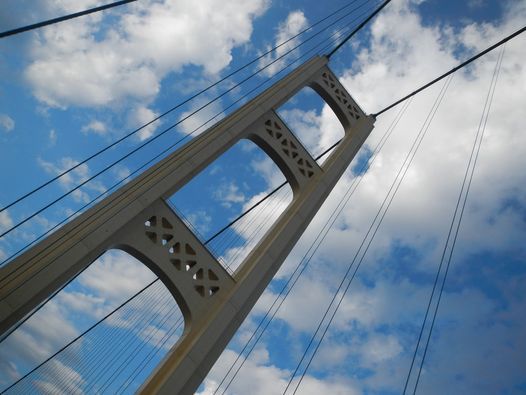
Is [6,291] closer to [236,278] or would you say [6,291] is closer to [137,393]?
[137,393]

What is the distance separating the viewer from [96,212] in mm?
6738

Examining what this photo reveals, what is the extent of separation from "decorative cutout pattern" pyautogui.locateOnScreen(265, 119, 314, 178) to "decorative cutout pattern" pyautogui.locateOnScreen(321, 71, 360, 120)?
2879mm

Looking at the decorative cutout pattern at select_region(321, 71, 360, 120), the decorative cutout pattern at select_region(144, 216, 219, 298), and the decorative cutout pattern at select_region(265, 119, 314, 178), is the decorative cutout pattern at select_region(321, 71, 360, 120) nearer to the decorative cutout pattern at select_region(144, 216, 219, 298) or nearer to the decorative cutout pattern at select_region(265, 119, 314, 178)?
the decorative cutout pattern at select_region(265, 119, 314, 178)

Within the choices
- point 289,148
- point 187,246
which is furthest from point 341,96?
point 187,246

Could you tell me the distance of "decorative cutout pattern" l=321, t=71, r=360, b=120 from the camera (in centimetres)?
1227

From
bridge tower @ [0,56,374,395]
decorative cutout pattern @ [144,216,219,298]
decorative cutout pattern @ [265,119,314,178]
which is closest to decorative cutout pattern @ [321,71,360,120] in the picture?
bridge tower @ [0,56,374,395]

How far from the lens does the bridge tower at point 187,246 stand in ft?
19.3

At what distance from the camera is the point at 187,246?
25.5ft

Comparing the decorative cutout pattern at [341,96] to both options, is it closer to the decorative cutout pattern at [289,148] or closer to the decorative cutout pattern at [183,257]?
the decorative cutout pattern at [289,148]

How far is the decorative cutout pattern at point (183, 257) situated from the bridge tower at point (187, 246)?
0.06 ft

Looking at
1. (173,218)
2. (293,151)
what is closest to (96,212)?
(173,218)

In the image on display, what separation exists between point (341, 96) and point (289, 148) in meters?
3.32

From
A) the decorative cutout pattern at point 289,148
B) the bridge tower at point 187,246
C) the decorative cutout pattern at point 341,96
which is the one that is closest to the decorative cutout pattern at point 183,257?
the bridge tower at point 187,246

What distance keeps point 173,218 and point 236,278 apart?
64.4 inches
